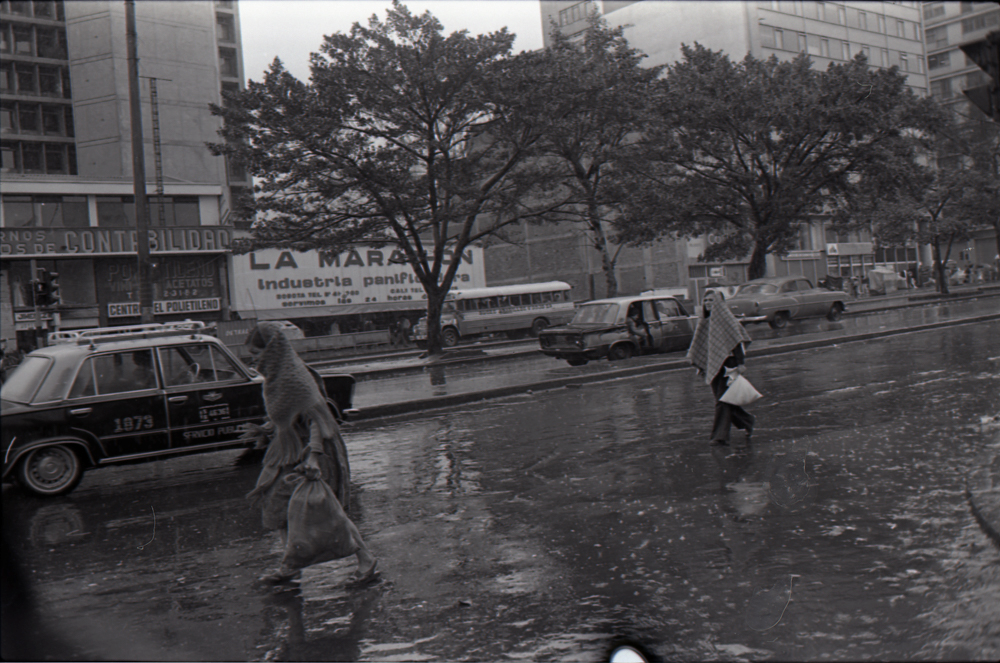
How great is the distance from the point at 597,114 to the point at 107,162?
1409 inches

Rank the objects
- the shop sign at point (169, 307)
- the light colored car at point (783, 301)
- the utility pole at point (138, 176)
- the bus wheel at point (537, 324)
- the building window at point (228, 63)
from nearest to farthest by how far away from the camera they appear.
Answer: the utility pole at point (138, 176), the light colored car at point (783, 301), the shop sign at point (169, 307), the bus wheel at point (537, 324), the building window at point (228, 63)

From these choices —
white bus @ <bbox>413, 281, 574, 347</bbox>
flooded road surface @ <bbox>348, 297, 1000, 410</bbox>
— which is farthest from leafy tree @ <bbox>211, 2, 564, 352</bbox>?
white bus @ <bbox>413, 281, 574, 347</bbox>

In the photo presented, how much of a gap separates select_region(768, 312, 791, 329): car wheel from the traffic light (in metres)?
23.6

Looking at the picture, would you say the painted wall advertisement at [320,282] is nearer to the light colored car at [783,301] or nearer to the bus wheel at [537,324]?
the bus wheel at [537,324]

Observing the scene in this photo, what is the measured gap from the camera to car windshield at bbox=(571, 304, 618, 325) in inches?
746

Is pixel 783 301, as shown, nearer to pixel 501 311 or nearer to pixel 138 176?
pixel 501 311

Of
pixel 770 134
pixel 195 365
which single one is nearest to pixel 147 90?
pixel 770 134

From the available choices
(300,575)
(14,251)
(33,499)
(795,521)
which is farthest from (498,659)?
(14,251)

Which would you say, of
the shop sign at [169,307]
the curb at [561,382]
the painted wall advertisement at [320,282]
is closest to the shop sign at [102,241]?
the painted wall advertisement at [320,282]

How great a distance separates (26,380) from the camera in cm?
859

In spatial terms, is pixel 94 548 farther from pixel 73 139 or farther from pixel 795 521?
pixel 73 139

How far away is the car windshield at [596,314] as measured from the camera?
18.9 metres

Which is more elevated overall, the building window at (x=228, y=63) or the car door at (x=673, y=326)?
the building window at (x=228, y=63)

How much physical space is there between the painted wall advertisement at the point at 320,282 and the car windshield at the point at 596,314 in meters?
22.1
